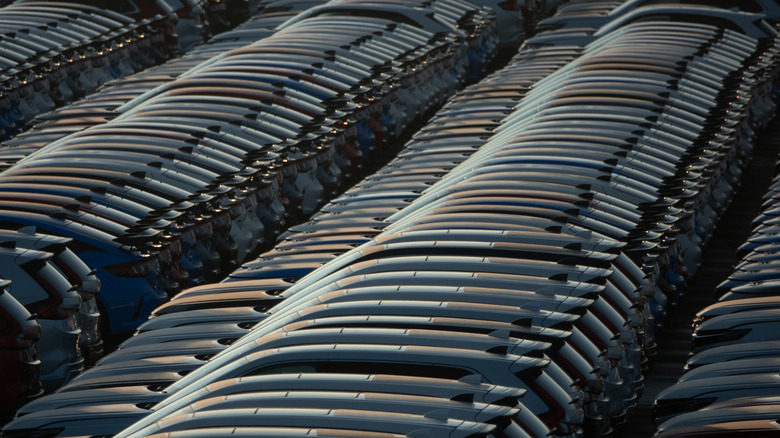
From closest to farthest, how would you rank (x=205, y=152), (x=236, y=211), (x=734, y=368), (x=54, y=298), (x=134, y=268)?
1. (x=734, y=368)
2. (x=54, y=298)
3. (x=134, y=268)
4. (x=236, y=211)
5. (x=205, y=152)

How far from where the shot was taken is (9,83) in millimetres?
19969

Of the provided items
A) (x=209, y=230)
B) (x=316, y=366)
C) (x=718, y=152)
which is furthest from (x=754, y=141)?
(x=316, y=366)

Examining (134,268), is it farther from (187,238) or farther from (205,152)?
(205,152)

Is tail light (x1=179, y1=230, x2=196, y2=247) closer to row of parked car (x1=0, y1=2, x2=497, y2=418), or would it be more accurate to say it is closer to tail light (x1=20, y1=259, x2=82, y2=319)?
row of parked car (x1=0, y1=2, x2=497, y2=418)

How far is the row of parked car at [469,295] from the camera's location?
744cm

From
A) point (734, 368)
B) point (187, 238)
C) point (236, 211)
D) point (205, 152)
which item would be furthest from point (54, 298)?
point (734, 368)

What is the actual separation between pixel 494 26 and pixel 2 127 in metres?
9.52

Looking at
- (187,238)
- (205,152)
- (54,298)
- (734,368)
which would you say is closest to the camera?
(734,368)

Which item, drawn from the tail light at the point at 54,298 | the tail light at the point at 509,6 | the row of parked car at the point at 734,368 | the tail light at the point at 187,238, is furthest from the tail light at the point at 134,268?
the tail light at the point at 509,6

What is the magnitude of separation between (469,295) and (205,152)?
666cm

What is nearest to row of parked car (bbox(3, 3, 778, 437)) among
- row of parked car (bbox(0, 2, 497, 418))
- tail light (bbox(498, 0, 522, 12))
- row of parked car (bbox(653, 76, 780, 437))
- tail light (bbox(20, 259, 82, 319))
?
row of parked car (bbox(653, 76, 780, 437))

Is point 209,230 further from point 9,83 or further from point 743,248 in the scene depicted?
point 9,83

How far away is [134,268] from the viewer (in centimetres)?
1238

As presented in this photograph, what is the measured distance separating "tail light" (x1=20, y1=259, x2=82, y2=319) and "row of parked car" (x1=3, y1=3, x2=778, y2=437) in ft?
2.39
